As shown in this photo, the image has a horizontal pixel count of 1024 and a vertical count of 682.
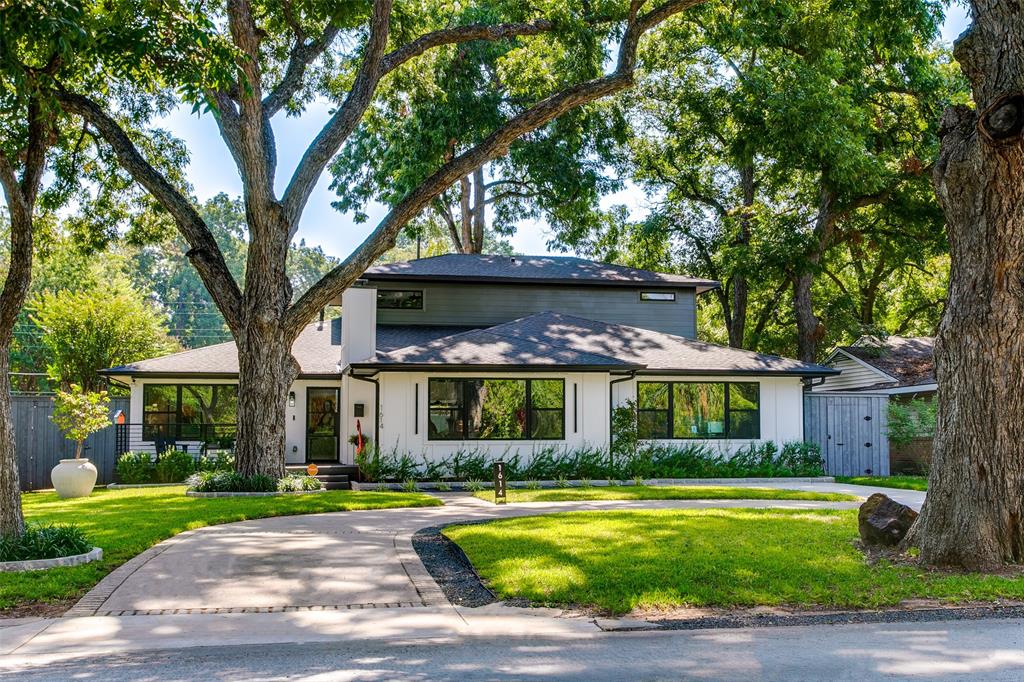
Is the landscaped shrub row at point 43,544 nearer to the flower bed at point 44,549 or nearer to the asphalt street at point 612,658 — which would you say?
the flower bed at point 44,549

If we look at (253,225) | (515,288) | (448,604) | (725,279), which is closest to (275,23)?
(253,225)

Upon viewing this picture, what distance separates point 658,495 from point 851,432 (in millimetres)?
9794

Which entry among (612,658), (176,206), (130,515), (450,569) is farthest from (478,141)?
(612,658)

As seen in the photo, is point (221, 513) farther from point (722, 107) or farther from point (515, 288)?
point (722, 107)

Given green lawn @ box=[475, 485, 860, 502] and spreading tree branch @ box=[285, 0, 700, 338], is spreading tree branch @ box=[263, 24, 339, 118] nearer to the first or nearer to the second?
spreading tree branch @ box=[285, 0, 700, 338]

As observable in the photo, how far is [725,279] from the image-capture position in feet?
113

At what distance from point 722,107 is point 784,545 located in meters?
23.4

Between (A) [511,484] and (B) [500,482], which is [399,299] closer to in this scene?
(A) [511,484]

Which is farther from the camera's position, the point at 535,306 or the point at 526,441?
the point at 535,306

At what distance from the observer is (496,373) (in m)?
20.4

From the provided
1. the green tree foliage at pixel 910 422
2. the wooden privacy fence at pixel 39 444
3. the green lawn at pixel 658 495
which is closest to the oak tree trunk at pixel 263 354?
the green lawn at pixel 658 495

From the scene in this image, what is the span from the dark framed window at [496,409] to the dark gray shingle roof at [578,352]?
679 millimetres

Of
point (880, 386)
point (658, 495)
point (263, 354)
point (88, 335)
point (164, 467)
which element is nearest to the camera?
point (658, 495)

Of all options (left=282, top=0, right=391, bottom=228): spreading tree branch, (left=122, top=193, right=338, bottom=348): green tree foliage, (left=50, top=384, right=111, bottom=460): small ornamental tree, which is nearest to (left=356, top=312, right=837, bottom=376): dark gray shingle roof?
(left=282, top=0, right=391, bottom=228): spreading tree branch
